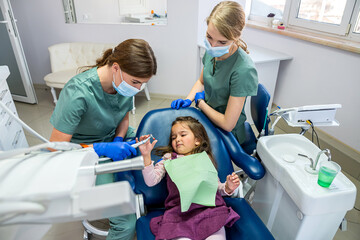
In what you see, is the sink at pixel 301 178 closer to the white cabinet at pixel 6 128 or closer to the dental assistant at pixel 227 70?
the dental assistant at pixel 227 70

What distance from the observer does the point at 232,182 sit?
3.89 ft

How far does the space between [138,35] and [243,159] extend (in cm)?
235

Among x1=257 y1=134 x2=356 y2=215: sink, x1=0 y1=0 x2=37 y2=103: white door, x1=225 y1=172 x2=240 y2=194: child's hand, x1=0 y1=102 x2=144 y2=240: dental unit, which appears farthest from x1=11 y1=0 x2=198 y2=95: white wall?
x1=0 y1=102 x2=144 y2=240: dental unit

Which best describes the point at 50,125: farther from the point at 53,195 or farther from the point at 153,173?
the point at 53,195

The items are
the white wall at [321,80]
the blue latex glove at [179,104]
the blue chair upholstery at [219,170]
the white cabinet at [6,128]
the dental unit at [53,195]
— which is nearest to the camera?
the dental unit at [53,195]

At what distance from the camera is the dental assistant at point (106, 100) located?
3.66ft

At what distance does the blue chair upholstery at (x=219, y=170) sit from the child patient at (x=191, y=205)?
0.13 ft

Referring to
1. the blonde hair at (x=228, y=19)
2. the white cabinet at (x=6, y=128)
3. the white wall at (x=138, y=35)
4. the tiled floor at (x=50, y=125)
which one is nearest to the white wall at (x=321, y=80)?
the tiled floor at (x=50, y=125)

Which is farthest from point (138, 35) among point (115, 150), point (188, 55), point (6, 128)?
point (115, 150)

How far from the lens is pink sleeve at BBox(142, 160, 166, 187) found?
3.69ft

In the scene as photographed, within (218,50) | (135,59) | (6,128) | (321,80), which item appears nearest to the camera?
(135,59)

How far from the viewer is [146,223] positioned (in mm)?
1122

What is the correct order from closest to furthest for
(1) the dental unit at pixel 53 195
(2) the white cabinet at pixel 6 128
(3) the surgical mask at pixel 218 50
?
1. (1) the dental unit at pixel 53 195
2. (3) the surgical mask at pixel 218 50
3. (2) the white cabinet at pixel 6 128

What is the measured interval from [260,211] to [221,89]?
2.40 ft
